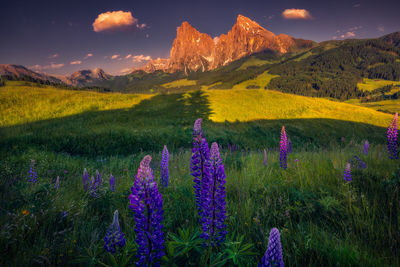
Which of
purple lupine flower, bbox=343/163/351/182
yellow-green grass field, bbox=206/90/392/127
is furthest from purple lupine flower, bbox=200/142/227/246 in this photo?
yellow-green grass field, bbox=206/90/392/127

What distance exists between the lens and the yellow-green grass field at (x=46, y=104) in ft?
59.1

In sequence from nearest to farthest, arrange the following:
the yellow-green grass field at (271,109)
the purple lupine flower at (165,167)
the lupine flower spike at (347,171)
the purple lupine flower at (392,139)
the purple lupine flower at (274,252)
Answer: the purple lupine flower at (274,252), the lupine flower spike at (347,171), the purple lupine flower at (165,167), the purple lupine flower at (392,139), the yellow-green grass field at (271,109)

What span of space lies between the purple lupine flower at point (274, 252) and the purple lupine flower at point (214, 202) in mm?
524

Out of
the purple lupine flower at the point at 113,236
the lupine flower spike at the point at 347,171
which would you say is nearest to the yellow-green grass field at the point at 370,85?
the lupine flower spike at the point at 347,171

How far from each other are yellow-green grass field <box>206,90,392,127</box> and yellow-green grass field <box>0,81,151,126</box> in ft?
→ 43.8

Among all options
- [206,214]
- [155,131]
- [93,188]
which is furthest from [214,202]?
[155,131]

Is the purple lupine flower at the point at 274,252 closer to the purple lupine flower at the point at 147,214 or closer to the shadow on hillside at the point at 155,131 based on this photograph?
the purple lupine flower at the point at 147,214

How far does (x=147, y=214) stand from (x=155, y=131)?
15.2 metres

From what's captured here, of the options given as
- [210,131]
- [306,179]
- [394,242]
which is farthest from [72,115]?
[394,242]

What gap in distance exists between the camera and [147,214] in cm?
161

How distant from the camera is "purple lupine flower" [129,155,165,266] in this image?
5.01 ft

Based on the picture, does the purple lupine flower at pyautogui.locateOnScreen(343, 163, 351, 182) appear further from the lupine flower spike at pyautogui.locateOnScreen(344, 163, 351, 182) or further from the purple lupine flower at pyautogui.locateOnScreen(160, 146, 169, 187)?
the purple lupine flower at pyautogui.locateOnScreen(160, 146, 169, 187)

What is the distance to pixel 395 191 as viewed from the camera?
3.33 m

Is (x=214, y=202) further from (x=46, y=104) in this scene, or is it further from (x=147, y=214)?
(x=46, y=104)
